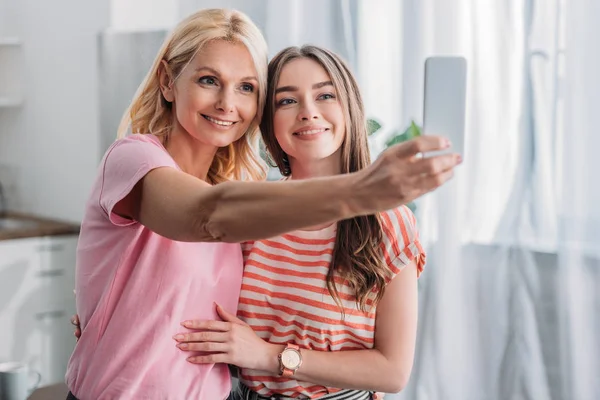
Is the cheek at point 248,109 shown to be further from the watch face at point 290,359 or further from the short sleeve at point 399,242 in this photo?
the watch face at point 290,359

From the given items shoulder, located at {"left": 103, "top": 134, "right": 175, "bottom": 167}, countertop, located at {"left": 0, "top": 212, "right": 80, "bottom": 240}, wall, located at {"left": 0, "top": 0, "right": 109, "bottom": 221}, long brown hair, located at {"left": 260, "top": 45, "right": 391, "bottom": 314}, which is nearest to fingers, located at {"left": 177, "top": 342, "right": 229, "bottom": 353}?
long brown hair, located at {"left": 260, "top": 45, "right": 391, "bottom": 314}

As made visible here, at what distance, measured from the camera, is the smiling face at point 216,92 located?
1.36 metres

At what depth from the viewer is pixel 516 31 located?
7.38 feet

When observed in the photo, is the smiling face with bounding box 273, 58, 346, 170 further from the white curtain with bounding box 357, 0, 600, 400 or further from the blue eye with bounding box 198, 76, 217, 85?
the white curtain with bounding box 357, 0, 600, 400

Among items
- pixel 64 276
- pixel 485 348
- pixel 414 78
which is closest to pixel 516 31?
pixel 414 78

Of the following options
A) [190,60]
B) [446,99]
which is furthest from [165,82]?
[446,99]

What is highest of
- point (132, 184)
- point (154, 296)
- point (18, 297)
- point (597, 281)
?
point (132, 184)

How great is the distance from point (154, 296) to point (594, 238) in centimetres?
132

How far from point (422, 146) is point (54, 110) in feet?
9.93

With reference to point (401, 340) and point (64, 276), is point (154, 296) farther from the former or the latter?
point (64, 276)

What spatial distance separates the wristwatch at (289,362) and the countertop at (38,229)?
6.79 feet

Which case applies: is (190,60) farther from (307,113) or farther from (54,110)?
(54,110)

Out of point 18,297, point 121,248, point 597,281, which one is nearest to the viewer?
point 121,248

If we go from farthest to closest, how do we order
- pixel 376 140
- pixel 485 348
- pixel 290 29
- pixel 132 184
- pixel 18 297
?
pixel 18 297 < pixel 290 29 < pixel 376 140 < pixel 485 348 < pixel 132 184
